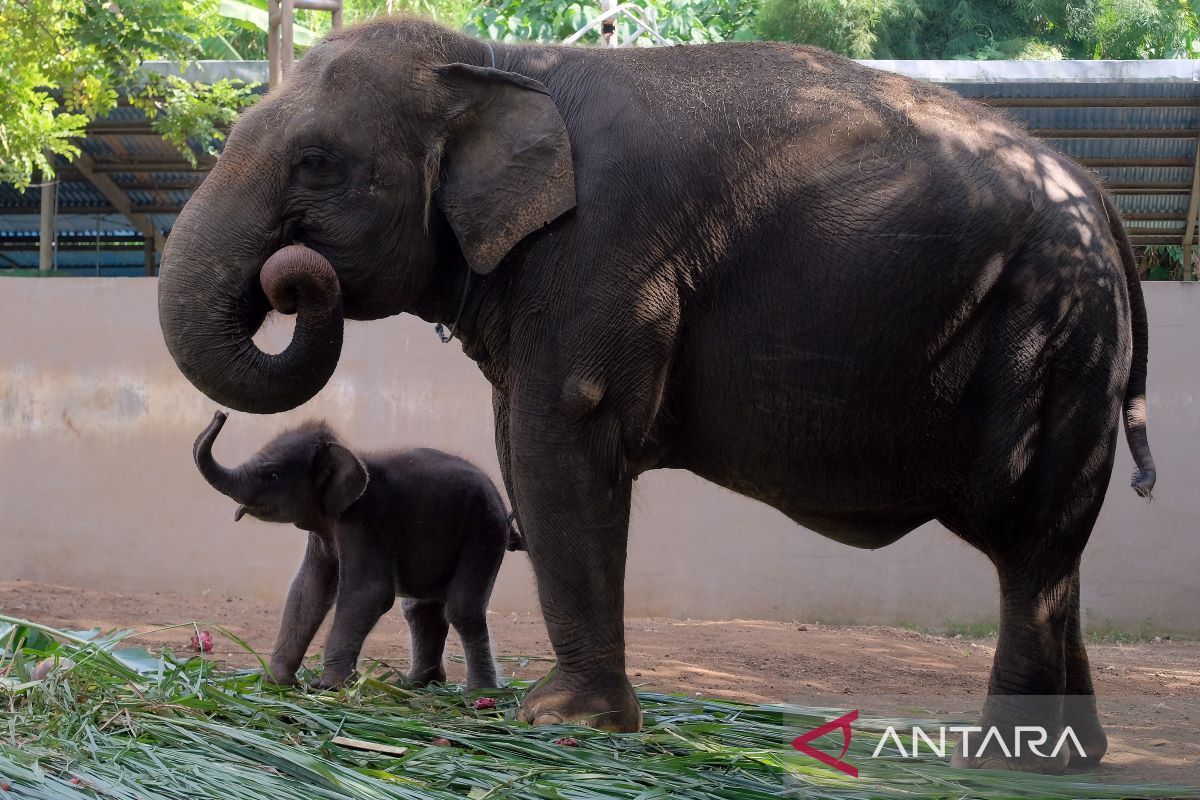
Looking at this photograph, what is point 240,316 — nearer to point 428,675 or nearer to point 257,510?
point 257,510

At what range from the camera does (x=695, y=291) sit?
4.05 m

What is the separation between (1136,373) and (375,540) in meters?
2.76

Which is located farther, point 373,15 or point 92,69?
point 92,69

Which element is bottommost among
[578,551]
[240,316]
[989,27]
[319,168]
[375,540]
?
[375,540]

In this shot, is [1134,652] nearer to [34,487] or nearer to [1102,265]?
[1102,265]

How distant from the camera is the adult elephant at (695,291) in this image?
3.95 meters

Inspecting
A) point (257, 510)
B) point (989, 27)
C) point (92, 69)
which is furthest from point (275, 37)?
point (989, 27)

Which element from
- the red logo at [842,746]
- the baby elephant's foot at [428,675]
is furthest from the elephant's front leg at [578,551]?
the baby elephant's foot at [428,675]

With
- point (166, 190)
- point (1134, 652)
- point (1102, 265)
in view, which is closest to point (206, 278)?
point (1102, 265)

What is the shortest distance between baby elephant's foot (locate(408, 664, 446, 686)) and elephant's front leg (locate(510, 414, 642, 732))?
1417 mm

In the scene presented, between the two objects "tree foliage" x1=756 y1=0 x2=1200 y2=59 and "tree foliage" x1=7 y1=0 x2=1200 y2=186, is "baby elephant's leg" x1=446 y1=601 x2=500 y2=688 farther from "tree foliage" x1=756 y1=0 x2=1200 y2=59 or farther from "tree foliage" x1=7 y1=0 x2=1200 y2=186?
"tree foliage" x1=756 y1=0 x2=1200 y2=59

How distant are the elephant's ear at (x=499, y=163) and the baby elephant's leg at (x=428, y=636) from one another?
2.08 meters

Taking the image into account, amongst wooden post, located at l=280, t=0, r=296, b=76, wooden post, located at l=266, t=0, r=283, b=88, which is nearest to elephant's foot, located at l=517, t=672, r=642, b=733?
wooden post, located at l=280, t=0, r=296, b=76

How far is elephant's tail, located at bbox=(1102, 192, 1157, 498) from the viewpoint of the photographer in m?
4.21
